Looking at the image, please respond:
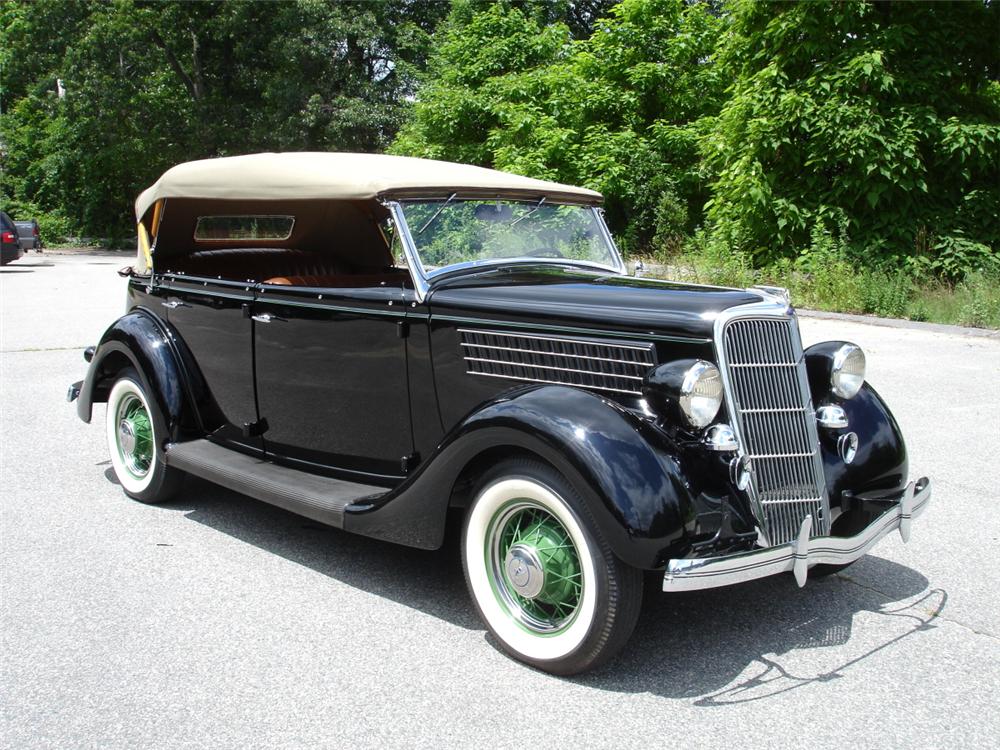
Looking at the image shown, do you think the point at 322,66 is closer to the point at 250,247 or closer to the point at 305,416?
the point at 250,247

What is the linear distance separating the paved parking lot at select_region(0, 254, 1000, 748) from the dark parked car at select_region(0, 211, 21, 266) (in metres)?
19.5

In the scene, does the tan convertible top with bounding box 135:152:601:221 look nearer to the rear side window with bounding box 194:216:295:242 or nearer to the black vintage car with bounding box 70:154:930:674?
the black vintage car with bounding box 70:154:930:674

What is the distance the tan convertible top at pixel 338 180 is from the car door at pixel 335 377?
17.8 inches

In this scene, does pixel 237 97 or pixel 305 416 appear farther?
pixel 237 97

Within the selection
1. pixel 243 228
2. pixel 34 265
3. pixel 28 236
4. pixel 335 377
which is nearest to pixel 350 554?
pixel 335 377

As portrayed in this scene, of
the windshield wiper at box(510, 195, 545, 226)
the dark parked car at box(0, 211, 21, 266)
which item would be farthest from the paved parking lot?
the dark parked car at box(0, 211, 21, 266)

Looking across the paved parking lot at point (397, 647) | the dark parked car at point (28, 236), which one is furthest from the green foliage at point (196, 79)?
the paved parking lot at point (397, 647)

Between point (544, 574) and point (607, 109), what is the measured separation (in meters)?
15.9

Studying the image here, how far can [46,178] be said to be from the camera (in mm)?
34656

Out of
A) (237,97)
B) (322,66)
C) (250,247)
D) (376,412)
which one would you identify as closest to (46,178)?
(237,97)

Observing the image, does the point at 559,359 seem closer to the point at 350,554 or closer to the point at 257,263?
the point at 350,554

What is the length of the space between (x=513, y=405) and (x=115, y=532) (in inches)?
99.2

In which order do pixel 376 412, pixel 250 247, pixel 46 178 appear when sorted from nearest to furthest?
pixel 376 412 → pixel 250 247 → pixel 46 178

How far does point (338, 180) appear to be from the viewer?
397 cm
